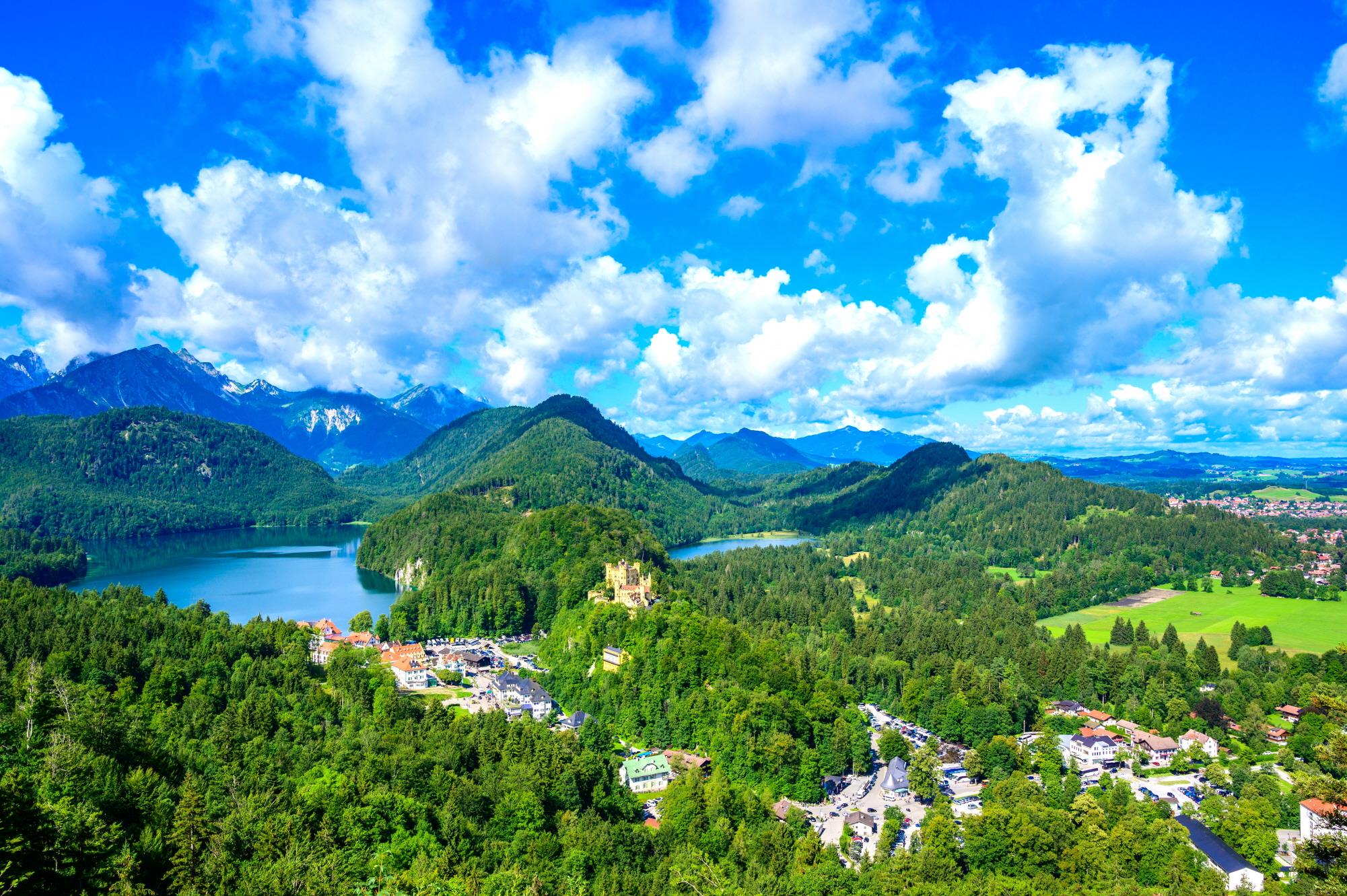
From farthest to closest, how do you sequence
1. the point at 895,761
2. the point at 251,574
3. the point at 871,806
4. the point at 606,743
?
1. the point at 251,574
2. the point at 606,743
3. the point at 895,761
4. the point at 871,806

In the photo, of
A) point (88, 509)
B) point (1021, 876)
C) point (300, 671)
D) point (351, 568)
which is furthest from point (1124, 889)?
point (88, 509)

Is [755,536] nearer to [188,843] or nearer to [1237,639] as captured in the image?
[1237,639]

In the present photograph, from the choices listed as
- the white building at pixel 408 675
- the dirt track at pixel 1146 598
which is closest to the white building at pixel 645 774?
the white building at pixel 408 675

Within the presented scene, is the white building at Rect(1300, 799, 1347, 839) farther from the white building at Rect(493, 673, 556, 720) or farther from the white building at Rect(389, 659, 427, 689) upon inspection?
the white building at Rect(389, 659, 427, 689)

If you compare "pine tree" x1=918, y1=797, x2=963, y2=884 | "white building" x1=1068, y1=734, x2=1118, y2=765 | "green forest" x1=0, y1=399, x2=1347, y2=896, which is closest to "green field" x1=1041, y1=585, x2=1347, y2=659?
"green forest" x1=0, y1=399, x2=1347, y2=896

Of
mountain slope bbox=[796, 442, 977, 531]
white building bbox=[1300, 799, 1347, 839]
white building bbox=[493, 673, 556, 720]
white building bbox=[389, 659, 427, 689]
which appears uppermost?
mountain slope bbox=[796, 442, 977, 531]

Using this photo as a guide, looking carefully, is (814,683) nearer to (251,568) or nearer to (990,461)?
(251,568)

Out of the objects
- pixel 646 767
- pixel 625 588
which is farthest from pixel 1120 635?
pixel 646 767
